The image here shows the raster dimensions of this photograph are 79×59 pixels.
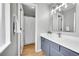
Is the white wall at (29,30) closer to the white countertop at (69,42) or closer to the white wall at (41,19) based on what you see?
the white wall at (41,19)

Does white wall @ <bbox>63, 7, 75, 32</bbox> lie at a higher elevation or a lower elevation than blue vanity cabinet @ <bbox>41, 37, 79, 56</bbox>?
higher

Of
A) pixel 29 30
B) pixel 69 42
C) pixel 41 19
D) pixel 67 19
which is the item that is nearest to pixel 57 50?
pixel 69 42

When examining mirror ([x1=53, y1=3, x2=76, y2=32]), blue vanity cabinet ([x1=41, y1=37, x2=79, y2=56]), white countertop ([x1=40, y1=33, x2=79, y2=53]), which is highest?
mirror ([x1=53, y1=3, x2=76, y2=32])

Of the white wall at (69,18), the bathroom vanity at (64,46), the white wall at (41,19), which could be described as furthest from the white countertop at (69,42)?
the white wall at (41,19)

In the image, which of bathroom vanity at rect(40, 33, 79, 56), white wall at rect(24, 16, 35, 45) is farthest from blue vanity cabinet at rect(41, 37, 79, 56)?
white wall at rect(24, 16, 35, 45)

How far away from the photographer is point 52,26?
2604 mm

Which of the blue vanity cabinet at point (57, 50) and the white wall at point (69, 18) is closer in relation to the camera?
the blue vanity cabinet at point (57, 50)

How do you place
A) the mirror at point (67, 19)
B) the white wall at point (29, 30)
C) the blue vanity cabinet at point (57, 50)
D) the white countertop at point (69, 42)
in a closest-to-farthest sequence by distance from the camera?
the white countertop at point (69, 42) → the blue vanity cabinet at point (57, 50) → the mirror at point (67, 19) → the white wall at point (29, 30)

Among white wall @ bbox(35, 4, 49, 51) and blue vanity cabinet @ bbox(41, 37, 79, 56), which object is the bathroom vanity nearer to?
blue vanity cabinet @ bbox(41, 37, 79, 56)

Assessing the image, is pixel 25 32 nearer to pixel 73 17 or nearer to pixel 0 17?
pixel 73 17

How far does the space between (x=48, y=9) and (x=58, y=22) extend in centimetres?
53

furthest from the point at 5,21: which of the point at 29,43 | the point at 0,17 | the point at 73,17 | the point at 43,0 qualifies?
the point at 29,43

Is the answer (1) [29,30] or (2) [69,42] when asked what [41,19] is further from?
(2) [69,42]

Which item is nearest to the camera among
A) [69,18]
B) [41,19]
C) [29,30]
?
[69,18]
